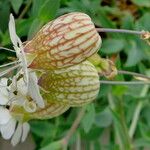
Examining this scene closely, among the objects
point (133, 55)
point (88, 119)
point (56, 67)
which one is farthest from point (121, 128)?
point (56, 67)

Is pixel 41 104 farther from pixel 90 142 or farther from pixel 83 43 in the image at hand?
pixel 90 142

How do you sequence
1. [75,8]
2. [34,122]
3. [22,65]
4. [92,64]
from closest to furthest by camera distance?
1. [22,65]
2. [92,64]
3. [75,8]
4. [34,122]

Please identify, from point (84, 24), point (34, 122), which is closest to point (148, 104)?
point (34, 122)

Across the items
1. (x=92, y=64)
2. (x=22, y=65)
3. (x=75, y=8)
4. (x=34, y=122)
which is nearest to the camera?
(x=22, y=65)

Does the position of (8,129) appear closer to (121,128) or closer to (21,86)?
(21,86)

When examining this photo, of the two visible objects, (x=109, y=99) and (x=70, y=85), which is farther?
(x=109, y=99)

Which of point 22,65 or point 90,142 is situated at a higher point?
point 22,65

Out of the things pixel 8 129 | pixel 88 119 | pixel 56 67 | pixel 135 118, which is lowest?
pixel 135 118
